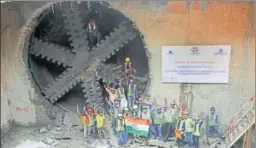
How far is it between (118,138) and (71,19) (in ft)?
6.73

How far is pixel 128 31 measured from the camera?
6.88 metres

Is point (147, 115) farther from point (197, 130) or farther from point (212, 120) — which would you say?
point (212, 120)

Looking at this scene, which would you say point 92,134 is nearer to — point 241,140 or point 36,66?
point 36,66

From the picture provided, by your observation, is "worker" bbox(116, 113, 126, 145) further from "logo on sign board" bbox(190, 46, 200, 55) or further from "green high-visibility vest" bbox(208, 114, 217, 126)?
"logo on sign board" bbox(190, 46, 200, 55)

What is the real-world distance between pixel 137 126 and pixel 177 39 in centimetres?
149

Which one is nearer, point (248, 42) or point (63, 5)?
point (248, 42)

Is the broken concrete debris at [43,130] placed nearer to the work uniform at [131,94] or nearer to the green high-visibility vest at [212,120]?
the work uniform at [131,94]

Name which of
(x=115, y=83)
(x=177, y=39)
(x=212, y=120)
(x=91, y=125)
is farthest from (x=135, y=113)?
(x=177, y=39)

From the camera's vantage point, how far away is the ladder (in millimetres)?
6201

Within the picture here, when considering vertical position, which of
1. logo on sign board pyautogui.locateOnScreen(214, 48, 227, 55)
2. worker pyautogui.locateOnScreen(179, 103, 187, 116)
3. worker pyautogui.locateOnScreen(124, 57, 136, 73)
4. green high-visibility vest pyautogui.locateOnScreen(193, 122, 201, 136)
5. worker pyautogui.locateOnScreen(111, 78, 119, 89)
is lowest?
green high-visibility vest pyautogui.locateOnScreen(193, 122, 201, 136)

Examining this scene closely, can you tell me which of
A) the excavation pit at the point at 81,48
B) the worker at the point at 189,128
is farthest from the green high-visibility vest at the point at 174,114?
the excavation pit at the point at 81,48

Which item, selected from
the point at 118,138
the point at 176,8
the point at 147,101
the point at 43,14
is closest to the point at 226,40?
the point at 176,8

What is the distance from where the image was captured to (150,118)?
659 cm

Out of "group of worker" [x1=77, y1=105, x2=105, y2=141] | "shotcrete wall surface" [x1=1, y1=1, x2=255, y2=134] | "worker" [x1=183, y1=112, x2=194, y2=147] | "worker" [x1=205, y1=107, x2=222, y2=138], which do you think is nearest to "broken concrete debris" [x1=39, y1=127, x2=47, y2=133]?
"shotcrete wall surface" [x1=1, y1=1, x2=255, y2=134]
